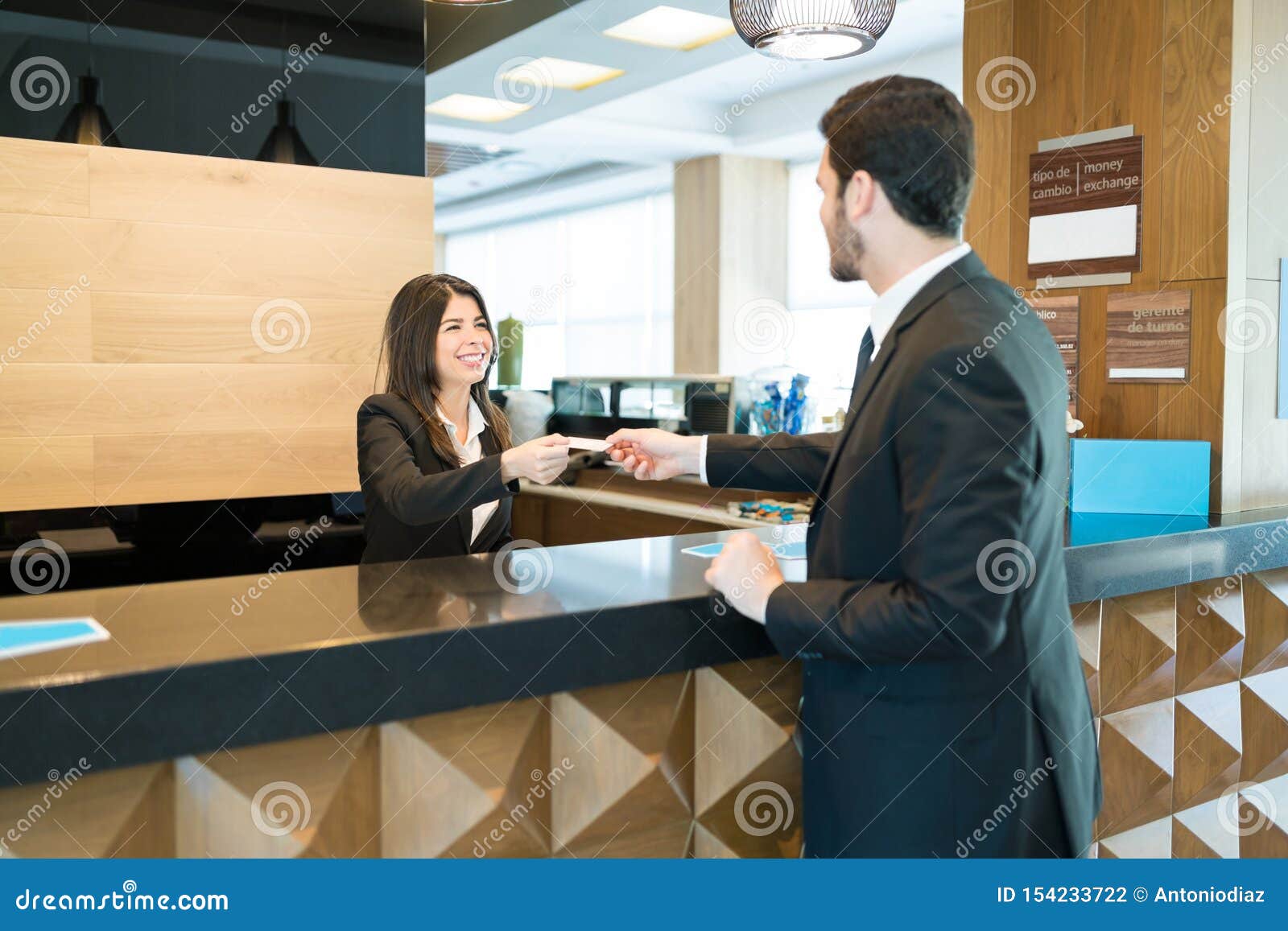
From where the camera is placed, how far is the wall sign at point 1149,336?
122 inches

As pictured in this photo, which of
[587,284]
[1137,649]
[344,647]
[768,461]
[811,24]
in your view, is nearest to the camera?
[344,647]

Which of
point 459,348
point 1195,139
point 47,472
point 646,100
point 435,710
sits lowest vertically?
point 435,710

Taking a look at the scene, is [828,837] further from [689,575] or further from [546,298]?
[546,298]

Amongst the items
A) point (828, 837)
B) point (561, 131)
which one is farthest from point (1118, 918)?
point (561, 131)

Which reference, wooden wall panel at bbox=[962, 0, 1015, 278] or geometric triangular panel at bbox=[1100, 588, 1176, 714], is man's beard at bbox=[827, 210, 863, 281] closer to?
geometric triangular panel at bbox=[1100, 588, 1176, 714]

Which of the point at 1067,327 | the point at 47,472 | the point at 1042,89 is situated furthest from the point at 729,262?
the point at 47,472

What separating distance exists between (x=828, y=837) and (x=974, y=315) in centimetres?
79

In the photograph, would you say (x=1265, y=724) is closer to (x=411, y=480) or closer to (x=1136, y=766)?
(x=1136, y=766)

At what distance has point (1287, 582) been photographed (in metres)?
2.82

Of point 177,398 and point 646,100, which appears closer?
point 177,398

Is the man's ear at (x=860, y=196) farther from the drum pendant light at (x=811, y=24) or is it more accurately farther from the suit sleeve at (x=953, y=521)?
the drum pendant light at (x=811, y=24)

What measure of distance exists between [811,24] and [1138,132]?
1.00 m

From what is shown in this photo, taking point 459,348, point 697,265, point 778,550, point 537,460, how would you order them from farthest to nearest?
point 697,265, point 459,348, point 778,550, point 537,460

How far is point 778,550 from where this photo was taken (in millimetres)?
2301
